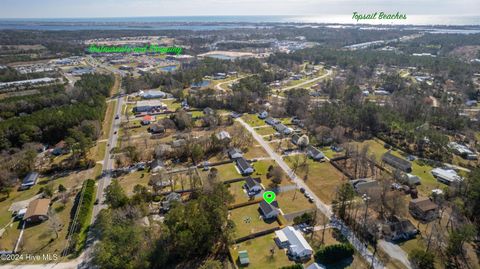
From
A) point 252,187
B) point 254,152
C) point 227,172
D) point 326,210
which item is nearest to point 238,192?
point 252,187

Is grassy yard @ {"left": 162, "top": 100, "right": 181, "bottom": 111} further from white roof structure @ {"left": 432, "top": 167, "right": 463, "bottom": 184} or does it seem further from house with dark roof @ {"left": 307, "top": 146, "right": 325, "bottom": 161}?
white roof structure @ {"left": 432, "top": 167, "right": 463, "bottom": 184}

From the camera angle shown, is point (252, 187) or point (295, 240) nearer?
point (295, 240)

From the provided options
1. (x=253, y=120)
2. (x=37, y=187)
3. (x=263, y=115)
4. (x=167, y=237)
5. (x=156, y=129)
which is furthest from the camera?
(x=263, y=115)

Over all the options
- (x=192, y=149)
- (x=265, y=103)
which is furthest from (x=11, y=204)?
(x=265, y=103)

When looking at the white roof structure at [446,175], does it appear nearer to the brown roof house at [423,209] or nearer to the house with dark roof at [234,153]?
the brown roof house at [423,209]

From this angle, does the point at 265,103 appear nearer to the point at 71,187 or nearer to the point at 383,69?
the point at 71,187

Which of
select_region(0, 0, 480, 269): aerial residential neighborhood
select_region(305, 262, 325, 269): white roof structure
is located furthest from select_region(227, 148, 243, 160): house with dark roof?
select_region(305, 262, 325, 269): white roof structure

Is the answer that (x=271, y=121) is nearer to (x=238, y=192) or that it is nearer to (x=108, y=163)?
(x=238, y=192)

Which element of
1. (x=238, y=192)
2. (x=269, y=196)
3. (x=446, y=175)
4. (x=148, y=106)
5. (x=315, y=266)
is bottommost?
(x=238, y=192)
